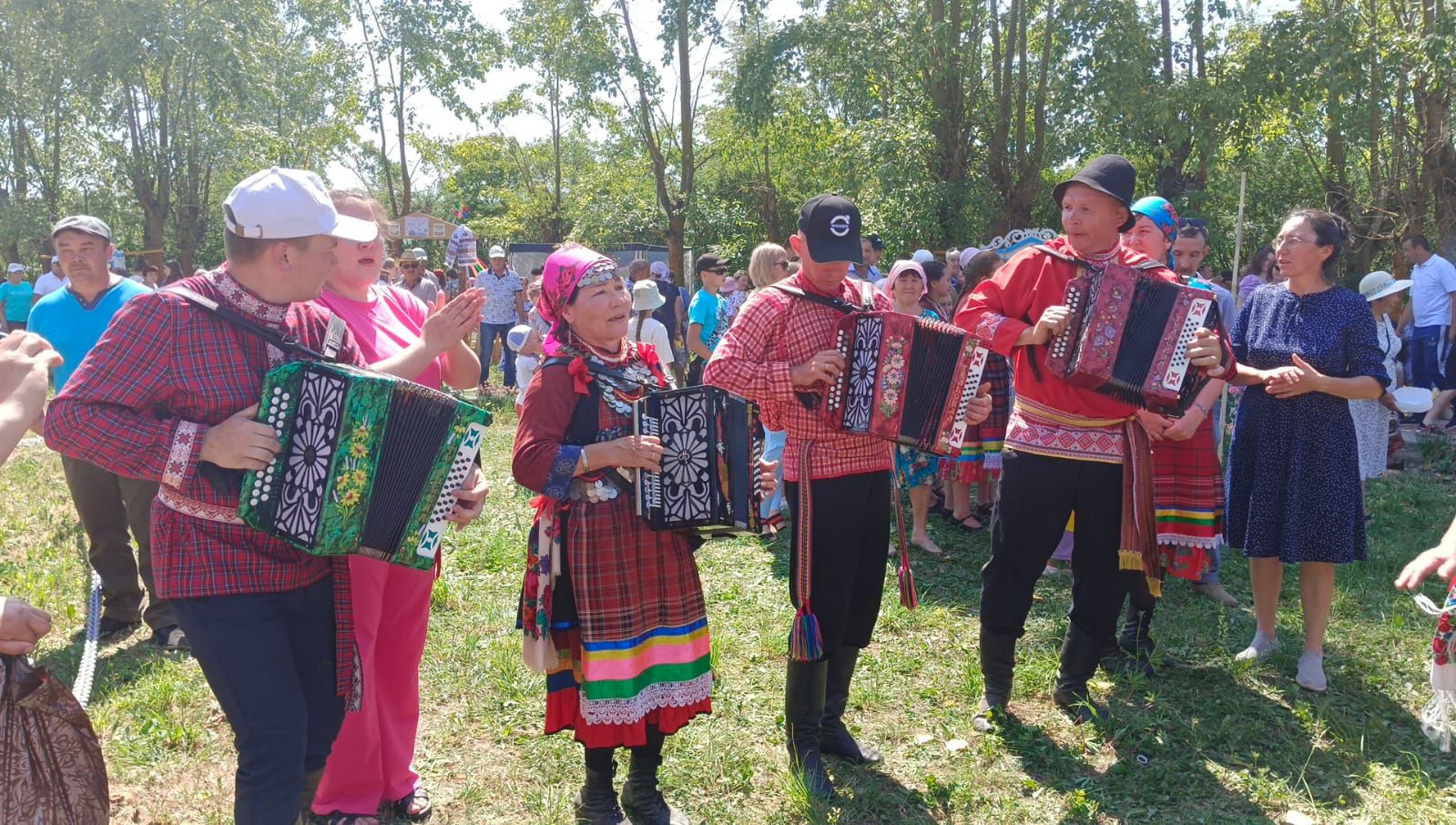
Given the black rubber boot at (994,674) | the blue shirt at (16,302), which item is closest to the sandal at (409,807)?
the black rubber boot at (994,674)

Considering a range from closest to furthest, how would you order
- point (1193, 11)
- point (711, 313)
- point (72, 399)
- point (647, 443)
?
point (72, 399), point (647, 443), point (711, 313), point (1193, 11)

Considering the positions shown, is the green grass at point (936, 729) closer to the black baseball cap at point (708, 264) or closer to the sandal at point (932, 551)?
the sandal at point (932, 551)

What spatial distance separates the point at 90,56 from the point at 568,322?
23.6m

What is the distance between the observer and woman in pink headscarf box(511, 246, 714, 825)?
3.32 m

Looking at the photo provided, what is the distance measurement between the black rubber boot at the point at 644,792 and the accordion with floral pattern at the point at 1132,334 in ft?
7.10

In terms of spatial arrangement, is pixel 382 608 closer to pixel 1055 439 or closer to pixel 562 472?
pixel 562 472

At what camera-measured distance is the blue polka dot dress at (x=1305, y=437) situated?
4723 millimetres

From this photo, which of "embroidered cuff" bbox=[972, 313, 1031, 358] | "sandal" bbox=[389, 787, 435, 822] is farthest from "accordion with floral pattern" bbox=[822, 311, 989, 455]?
"sandal" bbox=[389, 787, 435, 822]

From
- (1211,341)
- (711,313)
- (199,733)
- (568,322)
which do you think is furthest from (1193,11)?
(199,733)

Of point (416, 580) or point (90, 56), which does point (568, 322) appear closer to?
point (416, 580)

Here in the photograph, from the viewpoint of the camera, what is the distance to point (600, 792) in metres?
3.61

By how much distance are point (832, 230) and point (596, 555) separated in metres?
1.47

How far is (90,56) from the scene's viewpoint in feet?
71.2

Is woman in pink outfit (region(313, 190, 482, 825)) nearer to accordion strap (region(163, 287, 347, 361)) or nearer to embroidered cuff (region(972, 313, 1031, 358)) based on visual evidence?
accordion strap (region(163, 287, 347, 361))
